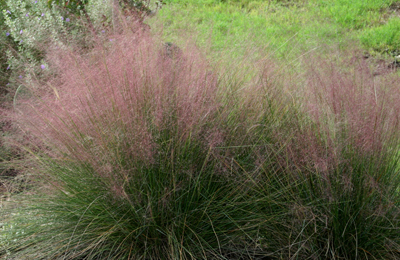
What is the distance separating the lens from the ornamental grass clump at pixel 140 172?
210cm

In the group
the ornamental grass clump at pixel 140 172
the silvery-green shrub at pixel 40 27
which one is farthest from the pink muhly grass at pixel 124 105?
the silvery-green shrub at pixel 40 27

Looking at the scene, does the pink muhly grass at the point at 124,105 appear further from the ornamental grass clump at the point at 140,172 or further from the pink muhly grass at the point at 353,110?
the pink muhly grass at the point at 353,110

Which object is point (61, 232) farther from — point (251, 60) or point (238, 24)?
point (238, 24)

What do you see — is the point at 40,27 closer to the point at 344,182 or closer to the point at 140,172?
the point at 140,172

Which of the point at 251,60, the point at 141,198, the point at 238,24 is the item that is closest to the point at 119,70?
the point at 141,198

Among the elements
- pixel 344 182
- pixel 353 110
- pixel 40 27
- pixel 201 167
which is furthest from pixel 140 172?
pixel 40 27

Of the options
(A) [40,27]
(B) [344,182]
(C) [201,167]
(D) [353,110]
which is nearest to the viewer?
(B) [344,182]

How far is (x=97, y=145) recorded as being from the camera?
85.9 inches

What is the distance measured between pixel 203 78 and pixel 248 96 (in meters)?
0.36

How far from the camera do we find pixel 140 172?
2.13m

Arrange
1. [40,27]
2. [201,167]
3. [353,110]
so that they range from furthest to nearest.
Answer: [40,27], [201,167], [353,110]

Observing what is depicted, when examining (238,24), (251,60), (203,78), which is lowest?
(238,24)

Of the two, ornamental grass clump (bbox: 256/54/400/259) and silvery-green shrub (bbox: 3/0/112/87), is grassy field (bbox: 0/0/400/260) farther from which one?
silvery-green shrub (bbox: 3/0/112/87)

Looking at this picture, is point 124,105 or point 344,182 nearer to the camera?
point 344,182
